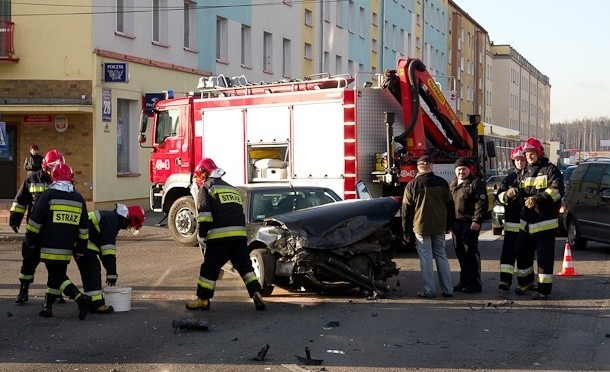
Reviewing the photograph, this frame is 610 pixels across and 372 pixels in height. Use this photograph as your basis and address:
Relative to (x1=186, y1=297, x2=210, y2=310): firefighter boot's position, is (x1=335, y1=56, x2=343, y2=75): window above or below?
above

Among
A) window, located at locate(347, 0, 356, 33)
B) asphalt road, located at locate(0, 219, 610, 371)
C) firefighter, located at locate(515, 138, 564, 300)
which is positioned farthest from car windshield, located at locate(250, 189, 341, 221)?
window, located at locate(347, 0, 356, 33)

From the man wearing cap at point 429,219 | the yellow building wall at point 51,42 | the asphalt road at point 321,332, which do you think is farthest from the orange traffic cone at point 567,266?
the yellow building wall at point 51,42

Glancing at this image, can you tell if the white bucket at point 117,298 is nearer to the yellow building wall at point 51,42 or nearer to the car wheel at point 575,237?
the car wheel at point 575,237

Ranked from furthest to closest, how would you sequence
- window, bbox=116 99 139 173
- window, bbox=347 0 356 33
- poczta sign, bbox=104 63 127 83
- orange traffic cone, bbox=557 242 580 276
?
1. window, bbox=347 0 356 33
2. window, bbox=116 99 139 173
3. poczta sign, bbox=104 63 127 83
4. orange traffic cone, bbox=557 242 580 276

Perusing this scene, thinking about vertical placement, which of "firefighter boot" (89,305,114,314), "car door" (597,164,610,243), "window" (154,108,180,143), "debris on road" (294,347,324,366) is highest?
"window" (154,108,180,143)

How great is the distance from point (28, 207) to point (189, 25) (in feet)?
60.7

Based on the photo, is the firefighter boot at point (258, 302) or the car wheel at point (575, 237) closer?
the firefighter boot at point (258, 302)

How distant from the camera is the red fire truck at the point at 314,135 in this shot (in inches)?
675

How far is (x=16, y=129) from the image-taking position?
26219mm

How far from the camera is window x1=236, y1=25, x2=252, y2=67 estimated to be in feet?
120

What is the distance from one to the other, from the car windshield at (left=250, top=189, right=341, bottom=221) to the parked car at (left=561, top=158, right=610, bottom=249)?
18.2 feet

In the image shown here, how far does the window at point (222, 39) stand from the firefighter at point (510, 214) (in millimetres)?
22900

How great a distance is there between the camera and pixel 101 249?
36.0 ft

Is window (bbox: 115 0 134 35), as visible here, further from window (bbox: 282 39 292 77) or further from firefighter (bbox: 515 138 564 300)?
firefighter (bbox: 515 138 564 300)
